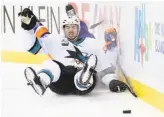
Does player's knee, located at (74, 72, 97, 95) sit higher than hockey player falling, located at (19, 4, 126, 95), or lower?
lower

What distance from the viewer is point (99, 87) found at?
1786 mm

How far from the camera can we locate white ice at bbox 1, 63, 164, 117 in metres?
1.64

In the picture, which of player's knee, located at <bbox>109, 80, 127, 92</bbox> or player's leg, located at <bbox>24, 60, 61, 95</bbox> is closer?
player's leg, located at <bbox>24, 60, 61, 95</bbox>

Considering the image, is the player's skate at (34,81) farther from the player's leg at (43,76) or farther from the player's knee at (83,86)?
the player's knee at (83,86)

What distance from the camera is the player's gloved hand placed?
5.42 feet

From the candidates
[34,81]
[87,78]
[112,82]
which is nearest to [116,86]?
[112,82]

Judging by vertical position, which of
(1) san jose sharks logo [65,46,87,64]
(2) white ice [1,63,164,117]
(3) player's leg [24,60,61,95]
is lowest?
(2) white ice [1,63,164,117]

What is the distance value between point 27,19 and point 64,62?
0.28 m

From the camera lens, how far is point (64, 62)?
5.65ft

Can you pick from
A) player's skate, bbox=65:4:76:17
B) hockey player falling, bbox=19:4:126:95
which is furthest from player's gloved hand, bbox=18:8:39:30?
player's skate, bbox=65:4:76:17

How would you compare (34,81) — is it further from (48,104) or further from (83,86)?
(83,86)

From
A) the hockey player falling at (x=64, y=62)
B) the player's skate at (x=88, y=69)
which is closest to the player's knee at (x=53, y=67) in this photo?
the hockey player falling at (x=64, y=62)

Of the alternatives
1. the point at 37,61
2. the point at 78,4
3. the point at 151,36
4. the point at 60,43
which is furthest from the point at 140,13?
the point at 37,61

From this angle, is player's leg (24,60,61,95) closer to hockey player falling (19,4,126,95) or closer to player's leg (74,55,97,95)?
hockey player falling (19,4,126,95)
